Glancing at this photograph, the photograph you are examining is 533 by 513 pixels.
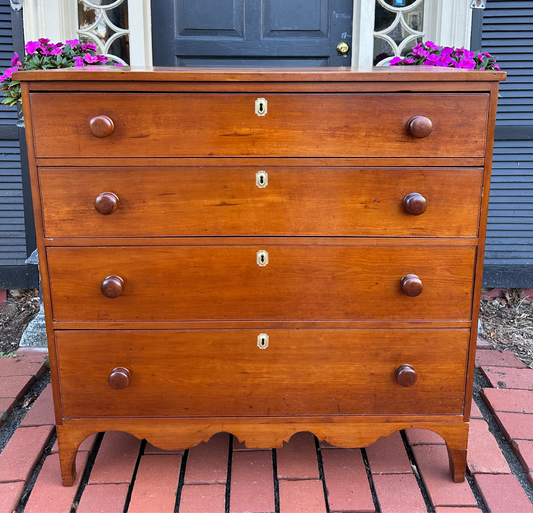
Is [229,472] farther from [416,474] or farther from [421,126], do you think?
[421,126]

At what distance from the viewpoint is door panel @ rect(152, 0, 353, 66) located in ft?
8.62

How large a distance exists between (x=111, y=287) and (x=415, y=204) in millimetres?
962

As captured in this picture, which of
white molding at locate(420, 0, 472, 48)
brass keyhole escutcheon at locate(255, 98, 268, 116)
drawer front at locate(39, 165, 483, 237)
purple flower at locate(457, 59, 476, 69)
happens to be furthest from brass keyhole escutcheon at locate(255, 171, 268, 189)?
white molding at locate(420, 0, 472, 48)

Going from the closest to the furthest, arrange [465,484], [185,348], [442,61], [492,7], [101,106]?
[101,106] < [185,348] < [465,484] < [442,61] < [492,7]

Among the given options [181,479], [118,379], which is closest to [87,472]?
[181,479]

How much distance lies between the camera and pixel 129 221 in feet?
5.05

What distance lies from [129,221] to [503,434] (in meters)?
1.69

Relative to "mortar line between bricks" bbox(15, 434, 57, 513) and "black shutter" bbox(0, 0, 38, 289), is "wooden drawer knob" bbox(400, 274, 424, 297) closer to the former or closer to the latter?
"mortar line between bricks" bbox(15, 434, 57, 513)

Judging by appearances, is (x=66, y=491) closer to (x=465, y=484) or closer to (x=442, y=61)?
(x=465, y=484)

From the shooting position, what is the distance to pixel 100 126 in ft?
4.70

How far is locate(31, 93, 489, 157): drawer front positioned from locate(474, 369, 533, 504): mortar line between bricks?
3.84 ft

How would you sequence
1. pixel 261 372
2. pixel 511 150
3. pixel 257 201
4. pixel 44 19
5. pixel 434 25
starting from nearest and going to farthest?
pixel 257 201, pixel 261 372, pixel 44 19, pixel 434 25, pixel 511 150

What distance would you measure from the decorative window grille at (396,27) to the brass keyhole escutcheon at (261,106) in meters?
1.45

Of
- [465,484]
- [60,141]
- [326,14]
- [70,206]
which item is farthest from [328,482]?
[326,14]
